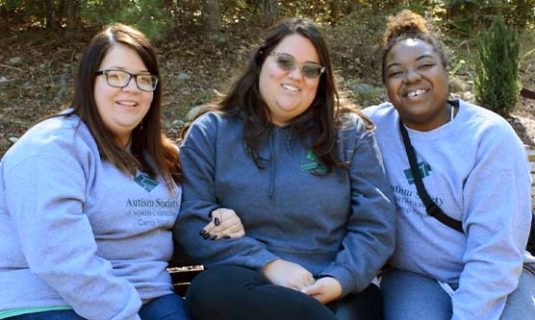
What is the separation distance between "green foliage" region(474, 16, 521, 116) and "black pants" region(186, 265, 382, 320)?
5.28m

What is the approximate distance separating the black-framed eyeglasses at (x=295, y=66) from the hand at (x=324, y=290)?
0.94 m

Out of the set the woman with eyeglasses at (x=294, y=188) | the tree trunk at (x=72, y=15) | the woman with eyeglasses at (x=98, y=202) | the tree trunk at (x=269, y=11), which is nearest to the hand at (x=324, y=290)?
the woman with eyeglasses at (x=294, y=188)

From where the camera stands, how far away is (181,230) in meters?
3.14

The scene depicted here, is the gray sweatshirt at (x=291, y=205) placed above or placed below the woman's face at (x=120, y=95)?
below

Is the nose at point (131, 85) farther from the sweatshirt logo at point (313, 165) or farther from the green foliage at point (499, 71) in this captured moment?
the green foliage at point (499, 71)

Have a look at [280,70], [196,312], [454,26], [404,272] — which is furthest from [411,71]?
[454,26]

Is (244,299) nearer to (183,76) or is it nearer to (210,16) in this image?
(183,76)

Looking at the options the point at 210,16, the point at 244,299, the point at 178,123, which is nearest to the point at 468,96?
the point at 210,16

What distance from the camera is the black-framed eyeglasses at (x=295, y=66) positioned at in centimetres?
322

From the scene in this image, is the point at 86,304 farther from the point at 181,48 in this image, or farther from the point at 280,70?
the point at 181,48

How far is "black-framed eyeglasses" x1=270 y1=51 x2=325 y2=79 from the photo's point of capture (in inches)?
127

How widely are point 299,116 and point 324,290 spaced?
2.78 ft

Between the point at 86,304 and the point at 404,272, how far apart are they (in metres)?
1.51

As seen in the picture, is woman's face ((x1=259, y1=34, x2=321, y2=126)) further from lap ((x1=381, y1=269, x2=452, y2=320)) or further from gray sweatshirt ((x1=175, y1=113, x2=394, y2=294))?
lap ((x1=381, y1=269, x2=452, y2=320))
